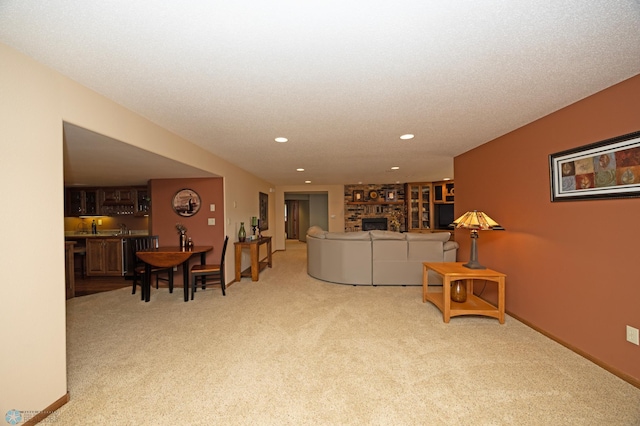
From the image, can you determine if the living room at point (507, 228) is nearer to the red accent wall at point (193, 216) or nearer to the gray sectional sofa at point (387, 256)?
the gray sectional sofa at point (387, 256)

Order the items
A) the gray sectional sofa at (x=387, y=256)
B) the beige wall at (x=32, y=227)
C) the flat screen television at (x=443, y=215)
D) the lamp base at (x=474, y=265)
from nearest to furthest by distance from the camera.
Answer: the beige wall at (x=32, y=227)
the lamp base at (x=474, y=265)
the gray sectional sofa at (x=387, y=256)
the flat screen television at (x=443, y=215)

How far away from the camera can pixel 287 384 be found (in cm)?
188

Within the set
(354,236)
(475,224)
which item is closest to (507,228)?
(475,224)

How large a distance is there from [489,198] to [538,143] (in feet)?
3.22

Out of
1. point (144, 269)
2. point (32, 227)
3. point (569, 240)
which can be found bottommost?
point (144, 269)

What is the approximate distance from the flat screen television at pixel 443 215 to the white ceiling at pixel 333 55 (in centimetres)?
560

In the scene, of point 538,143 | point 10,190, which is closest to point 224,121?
point 10,190

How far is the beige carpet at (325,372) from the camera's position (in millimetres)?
1593

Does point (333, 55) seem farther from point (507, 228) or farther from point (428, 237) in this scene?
point (428, 237)

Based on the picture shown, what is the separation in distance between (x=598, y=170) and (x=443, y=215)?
6142mm

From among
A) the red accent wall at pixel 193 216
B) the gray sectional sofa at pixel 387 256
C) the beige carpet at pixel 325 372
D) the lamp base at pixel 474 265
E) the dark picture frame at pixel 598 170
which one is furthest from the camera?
the red accent wall at pixel 193 216

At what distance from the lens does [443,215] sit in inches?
316

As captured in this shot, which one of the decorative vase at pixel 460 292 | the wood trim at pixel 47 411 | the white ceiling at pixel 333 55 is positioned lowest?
the wood trim at pixel 47 411

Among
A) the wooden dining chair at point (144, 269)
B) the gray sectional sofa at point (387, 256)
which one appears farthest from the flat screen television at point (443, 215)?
the wooden dining chair at point (144, 269)
